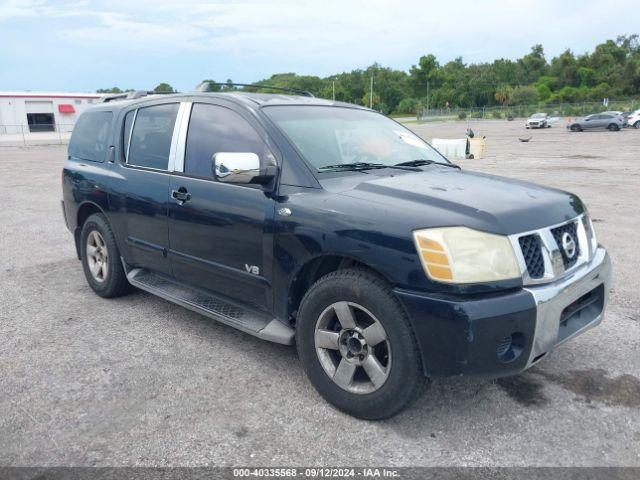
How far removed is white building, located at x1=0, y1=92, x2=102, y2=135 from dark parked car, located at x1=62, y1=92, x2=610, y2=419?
181 ft

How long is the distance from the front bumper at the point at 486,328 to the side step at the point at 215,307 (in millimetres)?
992

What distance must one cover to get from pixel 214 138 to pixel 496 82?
101 meters

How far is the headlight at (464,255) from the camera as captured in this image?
103 inches

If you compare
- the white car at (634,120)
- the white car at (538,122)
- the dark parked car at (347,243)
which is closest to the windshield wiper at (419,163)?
the dark parked car at (347,243)

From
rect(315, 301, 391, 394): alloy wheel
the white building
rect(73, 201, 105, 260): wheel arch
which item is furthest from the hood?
the white building

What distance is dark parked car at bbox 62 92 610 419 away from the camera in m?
2.64

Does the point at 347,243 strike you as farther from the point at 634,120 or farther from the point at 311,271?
the point at 634,120

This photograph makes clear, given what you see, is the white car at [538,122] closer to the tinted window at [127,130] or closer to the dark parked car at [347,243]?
the dark parked car at [347,243]

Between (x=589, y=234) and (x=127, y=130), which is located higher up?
(x=127, y=130)

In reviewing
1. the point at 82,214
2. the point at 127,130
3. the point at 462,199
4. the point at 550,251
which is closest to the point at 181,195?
the point at 127,130

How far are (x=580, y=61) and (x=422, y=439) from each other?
105968mm

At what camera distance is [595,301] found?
10.7 ft

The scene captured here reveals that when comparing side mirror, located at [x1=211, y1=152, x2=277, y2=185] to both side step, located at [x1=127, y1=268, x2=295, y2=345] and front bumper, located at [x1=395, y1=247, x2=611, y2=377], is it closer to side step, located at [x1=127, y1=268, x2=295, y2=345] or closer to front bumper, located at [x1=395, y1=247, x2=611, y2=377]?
side step, located at [x1=127, y1=268, x2=295, y2=345]

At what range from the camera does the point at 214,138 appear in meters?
3.86
